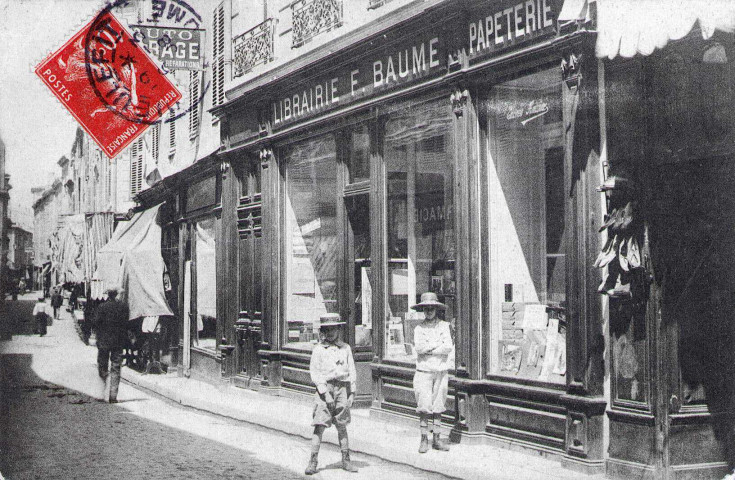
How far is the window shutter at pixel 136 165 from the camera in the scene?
24688mm

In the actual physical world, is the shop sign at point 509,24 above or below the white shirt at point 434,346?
above

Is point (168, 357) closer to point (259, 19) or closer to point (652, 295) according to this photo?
point (259, 19)

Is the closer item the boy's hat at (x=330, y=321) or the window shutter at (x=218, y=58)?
the boy's hat at (x=330, y=321)

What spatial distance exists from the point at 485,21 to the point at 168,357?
12412 millimetres

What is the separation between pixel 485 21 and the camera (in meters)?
9.39

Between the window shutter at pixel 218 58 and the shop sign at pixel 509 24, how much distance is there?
8050mm

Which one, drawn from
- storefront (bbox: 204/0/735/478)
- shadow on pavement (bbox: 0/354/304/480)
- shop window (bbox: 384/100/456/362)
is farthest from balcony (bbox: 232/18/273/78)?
shadow on pavement (bbox: 0/354/304/480)

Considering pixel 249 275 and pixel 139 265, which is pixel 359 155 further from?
pixel 139 265

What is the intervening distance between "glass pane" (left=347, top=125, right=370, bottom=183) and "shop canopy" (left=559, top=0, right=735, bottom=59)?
5254 mm

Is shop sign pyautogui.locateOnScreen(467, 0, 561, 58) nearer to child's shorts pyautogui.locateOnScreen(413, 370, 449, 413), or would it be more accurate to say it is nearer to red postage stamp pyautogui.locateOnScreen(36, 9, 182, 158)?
child's shorts pyautogui.locateOnScreen(413, 370, 449, 413)

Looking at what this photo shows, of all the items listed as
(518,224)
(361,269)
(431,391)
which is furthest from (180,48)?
(431,391)

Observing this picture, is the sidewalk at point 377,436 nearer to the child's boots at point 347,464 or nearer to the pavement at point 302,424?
the pavement at point 302,424

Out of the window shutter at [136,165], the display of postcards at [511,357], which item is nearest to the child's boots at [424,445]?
the display of postcards at [511,357]

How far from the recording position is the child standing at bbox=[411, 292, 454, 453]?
9.21m
